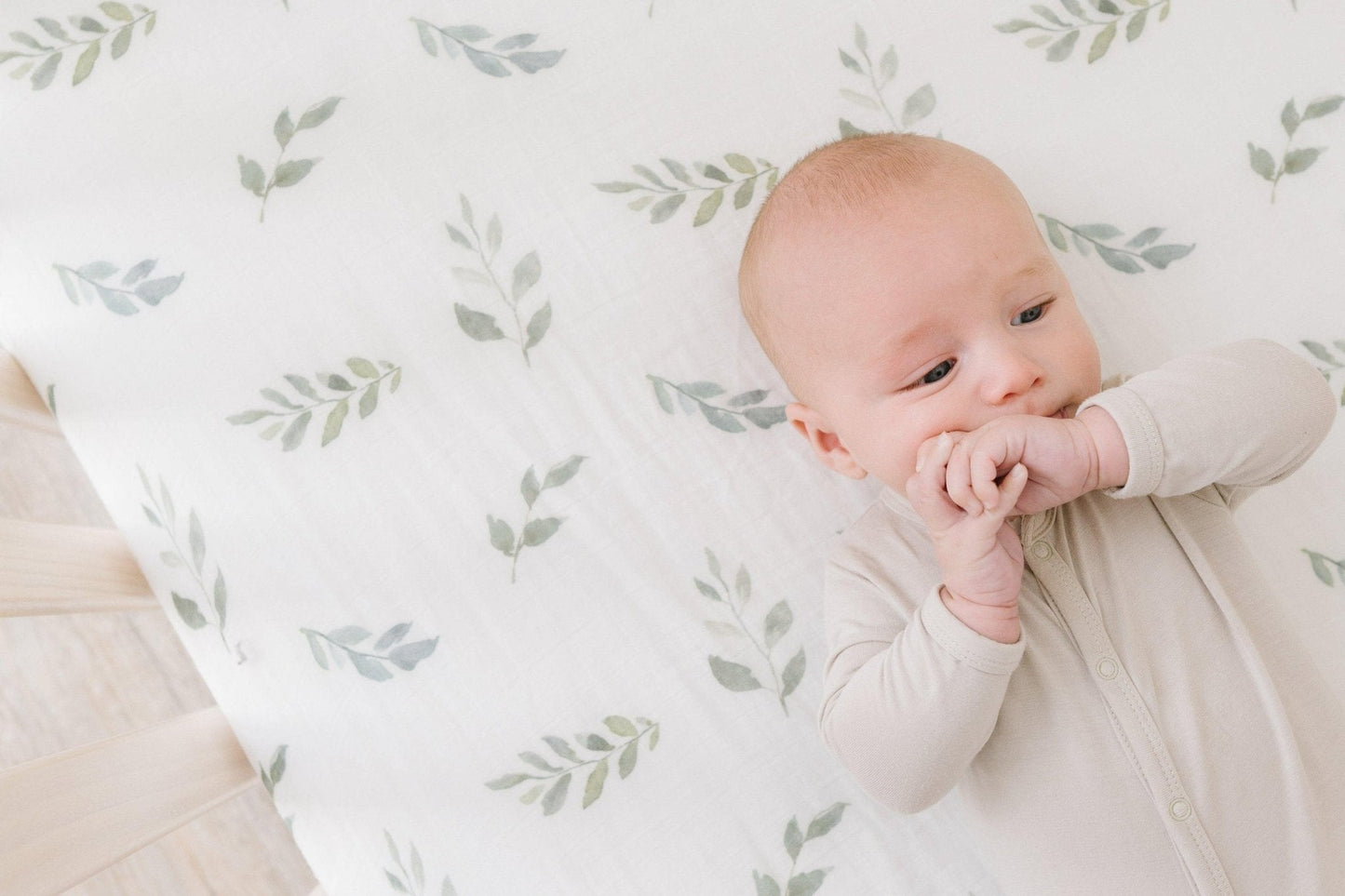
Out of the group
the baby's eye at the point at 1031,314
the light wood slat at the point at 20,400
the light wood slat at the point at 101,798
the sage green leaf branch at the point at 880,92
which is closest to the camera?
the light wood slat at the point at 101,798

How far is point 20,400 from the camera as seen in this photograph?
98 centimetres

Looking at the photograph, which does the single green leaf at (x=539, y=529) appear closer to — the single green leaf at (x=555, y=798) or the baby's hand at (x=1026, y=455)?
the single green leaf at (x=555, y=798)

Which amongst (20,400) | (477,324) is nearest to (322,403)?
(477,324)

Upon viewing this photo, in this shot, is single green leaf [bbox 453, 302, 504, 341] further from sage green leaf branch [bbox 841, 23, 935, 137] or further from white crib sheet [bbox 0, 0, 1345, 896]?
sage green leaf branch [bbox 841, 23, 935, 137]

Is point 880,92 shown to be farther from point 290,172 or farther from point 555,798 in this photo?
point 555,798

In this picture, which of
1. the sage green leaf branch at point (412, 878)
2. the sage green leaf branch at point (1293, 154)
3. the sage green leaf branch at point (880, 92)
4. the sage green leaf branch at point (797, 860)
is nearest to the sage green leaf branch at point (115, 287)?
the sage green leaf branch at point (412, 878)

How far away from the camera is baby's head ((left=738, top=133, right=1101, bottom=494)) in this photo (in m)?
0.79

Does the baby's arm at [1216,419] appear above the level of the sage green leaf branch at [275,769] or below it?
below

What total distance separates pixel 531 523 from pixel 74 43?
2.19ft

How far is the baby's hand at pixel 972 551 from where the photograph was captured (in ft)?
2.52

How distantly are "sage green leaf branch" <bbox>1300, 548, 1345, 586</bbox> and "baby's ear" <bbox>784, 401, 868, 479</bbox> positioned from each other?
481mm

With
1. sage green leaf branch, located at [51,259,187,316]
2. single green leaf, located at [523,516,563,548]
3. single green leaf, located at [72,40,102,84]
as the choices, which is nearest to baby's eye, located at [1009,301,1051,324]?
single green leaf, located at [523,516,563,548]

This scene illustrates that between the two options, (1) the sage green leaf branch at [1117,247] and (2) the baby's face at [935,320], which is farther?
(1) the sage green leaf branch at [1117,247]

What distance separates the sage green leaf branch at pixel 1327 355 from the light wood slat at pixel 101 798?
1140 mm
